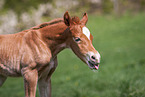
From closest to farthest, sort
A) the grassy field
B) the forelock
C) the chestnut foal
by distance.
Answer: the chestnut foal
the forelock
the grassy field

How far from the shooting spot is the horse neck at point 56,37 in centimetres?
304

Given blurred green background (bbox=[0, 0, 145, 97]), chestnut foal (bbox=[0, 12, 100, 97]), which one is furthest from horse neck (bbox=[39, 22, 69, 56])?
blurred green background (bbox=[0, 0, 145, 97])

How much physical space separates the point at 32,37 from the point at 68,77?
14.3 feet

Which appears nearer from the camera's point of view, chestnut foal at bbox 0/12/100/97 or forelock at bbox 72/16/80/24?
chestnut foal at bbox 0/12/100/97

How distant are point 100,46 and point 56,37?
8.51 m

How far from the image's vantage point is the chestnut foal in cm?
287

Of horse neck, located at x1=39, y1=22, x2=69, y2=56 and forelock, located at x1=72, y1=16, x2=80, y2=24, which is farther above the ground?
forelock, located at x1=72, y1=16, x2=80, y2=24

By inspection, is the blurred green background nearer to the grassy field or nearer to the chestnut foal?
the grassy field

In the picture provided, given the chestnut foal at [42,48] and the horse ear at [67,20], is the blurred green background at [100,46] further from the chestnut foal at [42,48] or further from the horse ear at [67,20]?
the horse ear at [67,20]

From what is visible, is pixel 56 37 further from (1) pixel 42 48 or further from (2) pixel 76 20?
(2) pixel 76 20

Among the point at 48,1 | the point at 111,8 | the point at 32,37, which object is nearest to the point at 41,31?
the point at 32,37

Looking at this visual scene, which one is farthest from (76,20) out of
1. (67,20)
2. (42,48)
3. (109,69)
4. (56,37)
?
(109,69)

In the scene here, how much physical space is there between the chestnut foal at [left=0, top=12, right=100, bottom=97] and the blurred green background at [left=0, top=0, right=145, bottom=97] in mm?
2117

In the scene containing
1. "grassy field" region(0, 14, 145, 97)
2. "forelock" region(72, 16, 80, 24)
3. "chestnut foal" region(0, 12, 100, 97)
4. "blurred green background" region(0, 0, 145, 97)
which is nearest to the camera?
"chestnut foal" region(0, 12, 100, 97)
